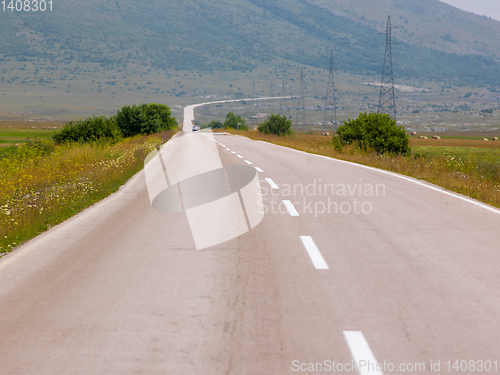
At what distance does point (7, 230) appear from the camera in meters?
7.93

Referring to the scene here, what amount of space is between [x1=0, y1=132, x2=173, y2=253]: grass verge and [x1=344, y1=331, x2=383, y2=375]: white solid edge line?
5321mm

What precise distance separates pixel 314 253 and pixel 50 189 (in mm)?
8564

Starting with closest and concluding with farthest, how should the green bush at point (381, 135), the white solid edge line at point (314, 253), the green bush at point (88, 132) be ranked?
the white solid edge line at point (314, 253)
the green bush at point (381, 135)
the green bush at point (88, 132)

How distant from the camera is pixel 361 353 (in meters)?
3.73

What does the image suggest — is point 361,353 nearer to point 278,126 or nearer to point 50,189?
point 50,189

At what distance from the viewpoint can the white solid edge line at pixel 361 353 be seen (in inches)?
139

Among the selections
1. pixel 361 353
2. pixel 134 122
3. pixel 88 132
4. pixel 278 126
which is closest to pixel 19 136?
pixel 134 122

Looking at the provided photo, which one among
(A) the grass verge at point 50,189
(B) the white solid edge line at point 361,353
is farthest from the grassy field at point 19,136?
(B) the white solid edge line at point 361,353

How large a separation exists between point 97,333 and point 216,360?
114 centimetres

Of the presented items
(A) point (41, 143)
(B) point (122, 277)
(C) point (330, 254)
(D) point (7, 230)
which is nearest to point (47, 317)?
(B) point (122, 277)

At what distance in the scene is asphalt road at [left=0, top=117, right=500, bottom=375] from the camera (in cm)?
373

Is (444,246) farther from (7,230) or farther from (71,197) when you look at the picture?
(71,197)

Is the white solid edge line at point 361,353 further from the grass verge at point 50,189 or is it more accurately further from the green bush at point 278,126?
the green bush at point 278,126

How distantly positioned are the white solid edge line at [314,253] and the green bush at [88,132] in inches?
1063
